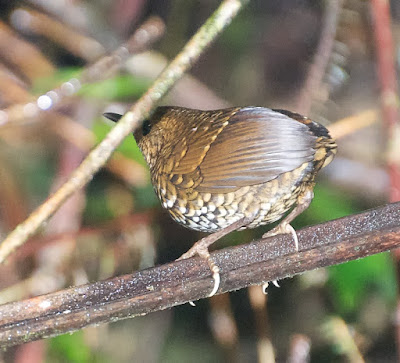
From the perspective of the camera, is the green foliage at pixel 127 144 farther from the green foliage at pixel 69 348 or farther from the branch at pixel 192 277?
the branch at pixel 192 277

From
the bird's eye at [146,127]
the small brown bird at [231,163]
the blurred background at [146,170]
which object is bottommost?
the blurred background at [146,170]

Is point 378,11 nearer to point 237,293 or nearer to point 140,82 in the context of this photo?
point 140,82

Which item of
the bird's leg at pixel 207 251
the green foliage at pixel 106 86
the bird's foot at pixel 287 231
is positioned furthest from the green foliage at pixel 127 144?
the bird's foot at pixel 287 231

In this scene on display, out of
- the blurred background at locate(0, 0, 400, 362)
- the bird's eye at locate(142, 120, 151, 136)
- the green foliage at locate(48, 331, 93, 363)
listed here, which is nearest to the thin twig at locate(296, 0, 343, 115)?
the blurred background at locate(0, 0, 400, 362)

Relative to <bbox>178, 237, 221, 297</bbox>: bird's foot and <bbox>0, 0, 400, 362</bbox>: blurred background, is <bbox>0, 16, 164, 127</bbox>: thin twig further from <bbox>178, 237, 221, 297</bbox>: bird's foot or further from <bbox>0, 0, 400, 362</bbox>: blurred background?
<bbox>178, 237, 221, 297</bbox>: bird's foot

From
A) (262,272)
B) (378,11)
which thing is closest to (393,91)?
(378,11)

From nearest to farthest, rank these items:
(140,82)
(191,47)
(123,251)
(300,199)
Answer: (191,47) < (300,199) < (140,82) < (123,251)
